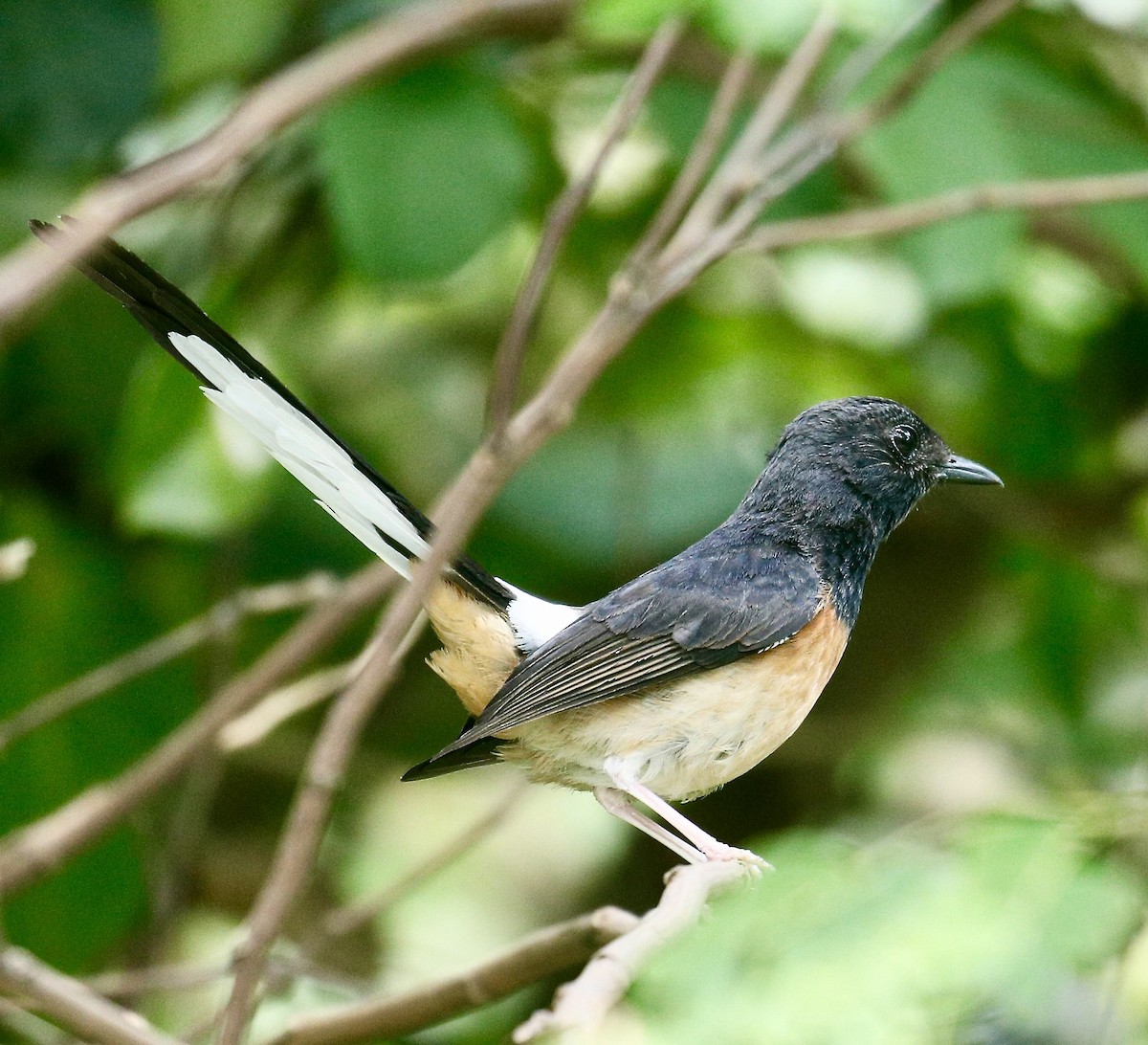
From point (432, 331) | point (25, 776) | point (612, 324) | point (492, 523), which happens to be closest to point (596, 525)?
point (492, 523)

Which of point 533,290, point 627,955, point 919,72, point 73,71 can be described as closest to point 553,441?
point 73,71

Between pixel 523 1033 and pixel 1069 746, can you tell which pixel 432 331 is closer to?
pixel 1069 746

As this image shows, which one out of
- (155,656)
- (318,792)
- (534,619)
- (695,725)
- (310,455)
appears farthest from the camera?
(155,656)

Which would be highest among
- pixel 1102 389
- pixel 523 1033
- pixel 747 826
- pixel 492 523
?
pixel 1102 389

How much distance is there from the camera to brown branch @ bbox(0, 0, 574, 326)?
1.26 meters

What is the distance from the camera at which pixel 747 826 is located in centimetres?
455

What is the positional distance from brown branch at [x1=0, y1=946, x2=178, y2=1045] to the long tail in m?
0.71

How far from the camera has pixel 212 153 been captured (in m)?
1.62

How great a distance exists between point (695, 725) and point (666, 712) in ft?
0.18

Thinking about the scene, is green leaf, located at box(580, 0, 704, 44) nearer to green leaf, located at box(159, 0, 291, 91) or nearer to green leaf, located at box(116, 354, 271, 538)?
green leaf, located at box(116, 354, 271, 538)

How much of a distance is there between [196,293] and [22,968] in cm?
223

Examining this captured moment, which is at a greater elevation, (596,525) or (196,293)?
(196,293)

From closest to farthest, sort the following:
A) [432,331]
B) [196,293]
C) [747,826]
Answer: [196,293], [747,826], [432,331]

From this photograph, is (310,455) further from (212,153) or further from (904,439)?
(904,439)
